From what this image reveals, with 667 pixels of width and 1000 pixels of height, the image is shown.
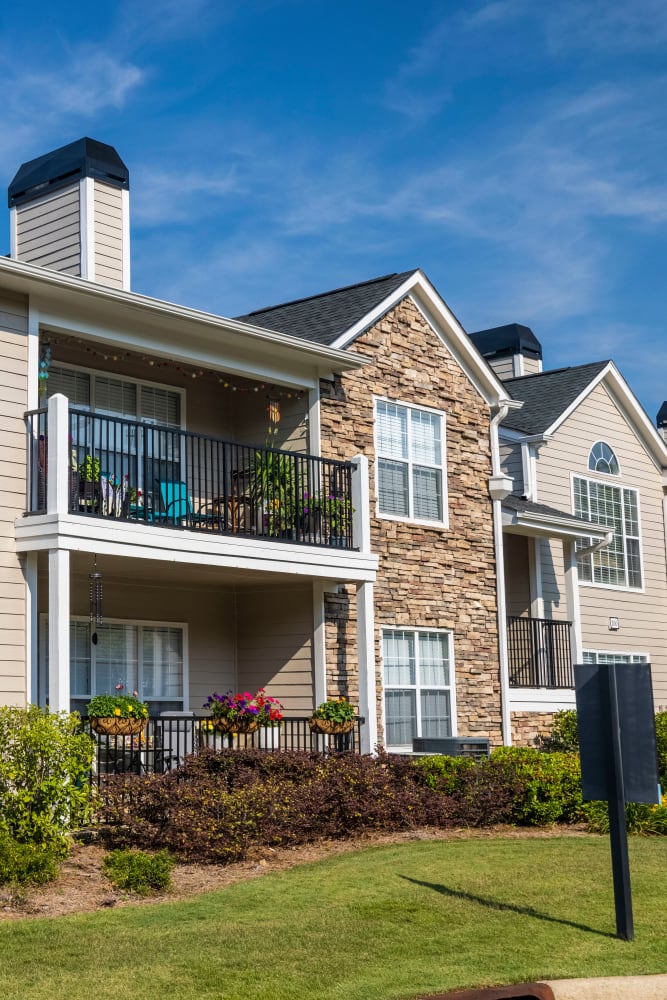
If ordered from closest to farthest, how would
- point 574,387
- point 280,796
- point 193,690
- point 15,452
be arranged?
1. point 280,796
2. point 15,452
3. point 193,690
4. point 574,387

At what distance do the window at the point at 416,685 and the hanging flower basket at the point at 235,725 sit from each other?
2.88 metres

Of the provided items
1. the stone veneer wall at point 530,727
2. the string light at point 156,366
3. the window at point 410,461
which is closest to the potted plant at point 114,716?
the string light at point 156,366

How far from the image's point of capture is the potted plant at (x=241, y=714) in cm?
1442

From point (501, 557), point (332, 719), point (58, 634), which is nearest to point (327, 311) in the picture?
point (501, 557)

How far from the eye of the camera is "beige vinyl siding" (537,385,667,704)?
2294cm

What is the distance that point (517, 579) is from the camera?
72.5ft

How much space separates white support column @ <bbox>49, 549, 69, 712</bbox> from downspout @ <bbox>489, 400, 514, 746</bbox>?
8.43 m

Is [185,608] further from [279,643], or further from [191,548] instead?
[191,548]

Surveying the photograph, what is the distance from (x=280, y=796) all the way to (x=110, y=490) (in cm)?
382

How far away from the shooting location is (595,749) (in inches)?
322

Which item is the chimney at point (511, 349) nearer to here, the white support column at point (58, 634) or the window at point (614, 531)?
the window at point (614, 531)

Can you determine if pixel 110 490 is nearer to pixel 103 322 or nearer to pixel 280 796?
pixel 103 322

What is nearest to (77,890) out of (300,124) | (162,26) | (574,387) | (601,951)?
(601,951)

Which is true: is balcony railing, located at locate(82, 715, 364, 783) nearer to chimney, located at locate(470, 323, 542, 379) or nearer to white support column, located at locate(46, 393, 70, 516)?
white support column, located at locate(46, 393, 70, 516)
